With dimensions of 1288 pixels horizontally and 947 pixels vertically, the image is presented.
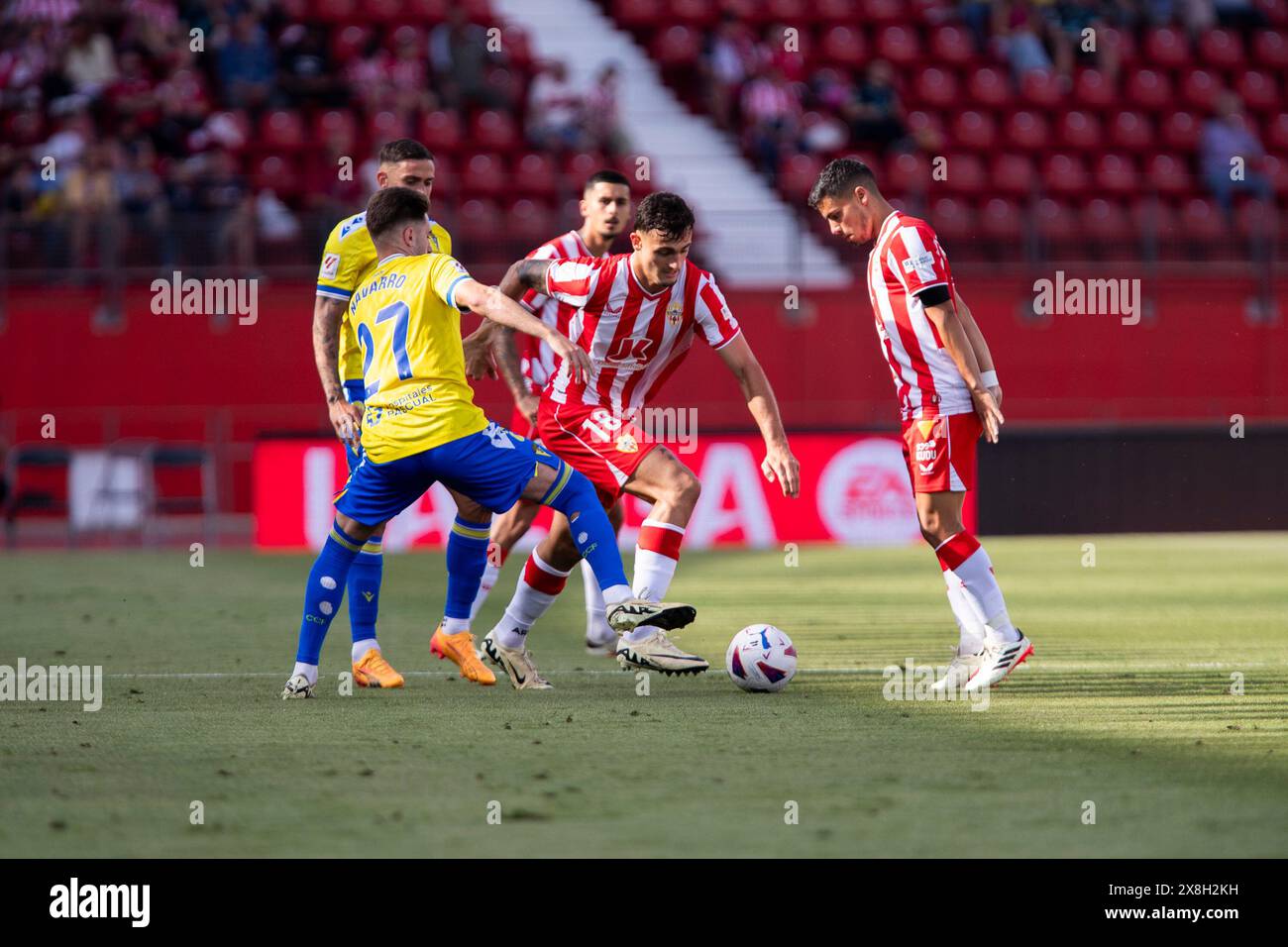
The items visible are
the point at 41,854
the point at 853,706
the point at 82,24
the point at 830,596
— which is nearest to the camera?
the point at 41,854

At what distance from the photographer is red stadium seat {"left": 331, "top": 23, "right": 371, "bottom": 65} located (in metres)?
21.8

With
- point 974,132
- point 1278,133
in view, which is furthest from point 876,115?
point 1278,133

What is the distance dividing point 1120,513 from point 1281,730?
11663 millimetres

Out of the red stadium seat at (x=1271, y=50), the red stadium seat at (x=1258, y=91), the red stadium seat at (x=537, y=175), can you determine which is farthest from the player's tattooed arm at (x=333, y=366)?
the red stadium seat at (x=1271, y=50)

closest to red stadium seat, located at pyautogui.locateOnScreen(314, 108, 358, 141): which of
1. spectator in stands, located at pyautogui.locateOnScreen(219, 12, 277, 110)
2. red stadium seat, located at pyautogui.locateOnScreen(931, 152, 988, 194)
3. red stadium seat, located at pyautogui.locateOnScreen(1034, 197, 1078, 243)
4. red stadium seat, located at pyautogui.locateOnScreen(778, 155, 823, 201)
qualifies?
spectator in stands, located at pyautogui.locateOnScreen(219, 12, 277, 110)

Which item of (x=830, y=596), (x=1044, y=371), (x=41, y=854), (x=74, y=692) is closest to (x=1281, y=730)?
(x=41, y=854)

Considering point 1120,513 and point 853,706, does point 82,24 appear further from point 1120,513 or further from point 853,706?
point 853,706

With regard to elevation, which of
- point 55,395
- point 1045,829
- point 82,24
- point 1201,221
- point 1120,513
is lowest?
point 1045,829

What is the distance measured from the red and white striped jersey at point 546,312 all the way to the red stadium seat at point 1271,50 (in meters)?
17.0

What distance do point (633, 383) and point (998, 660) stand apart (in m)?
1.98

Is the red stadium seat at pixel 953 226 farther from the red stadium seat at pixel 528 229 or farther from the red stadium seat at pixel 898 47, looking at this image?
the red stadium seat at pixel 528 229

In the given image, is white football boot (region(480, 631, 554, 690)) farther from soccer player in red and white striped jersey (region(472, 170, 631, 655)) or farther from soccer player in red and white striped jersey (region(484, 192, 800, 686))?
soccer player in red and white striped jersey (region(472, 170, 631, 655))

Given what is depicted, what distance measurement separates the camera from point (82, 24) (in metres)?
20.7
